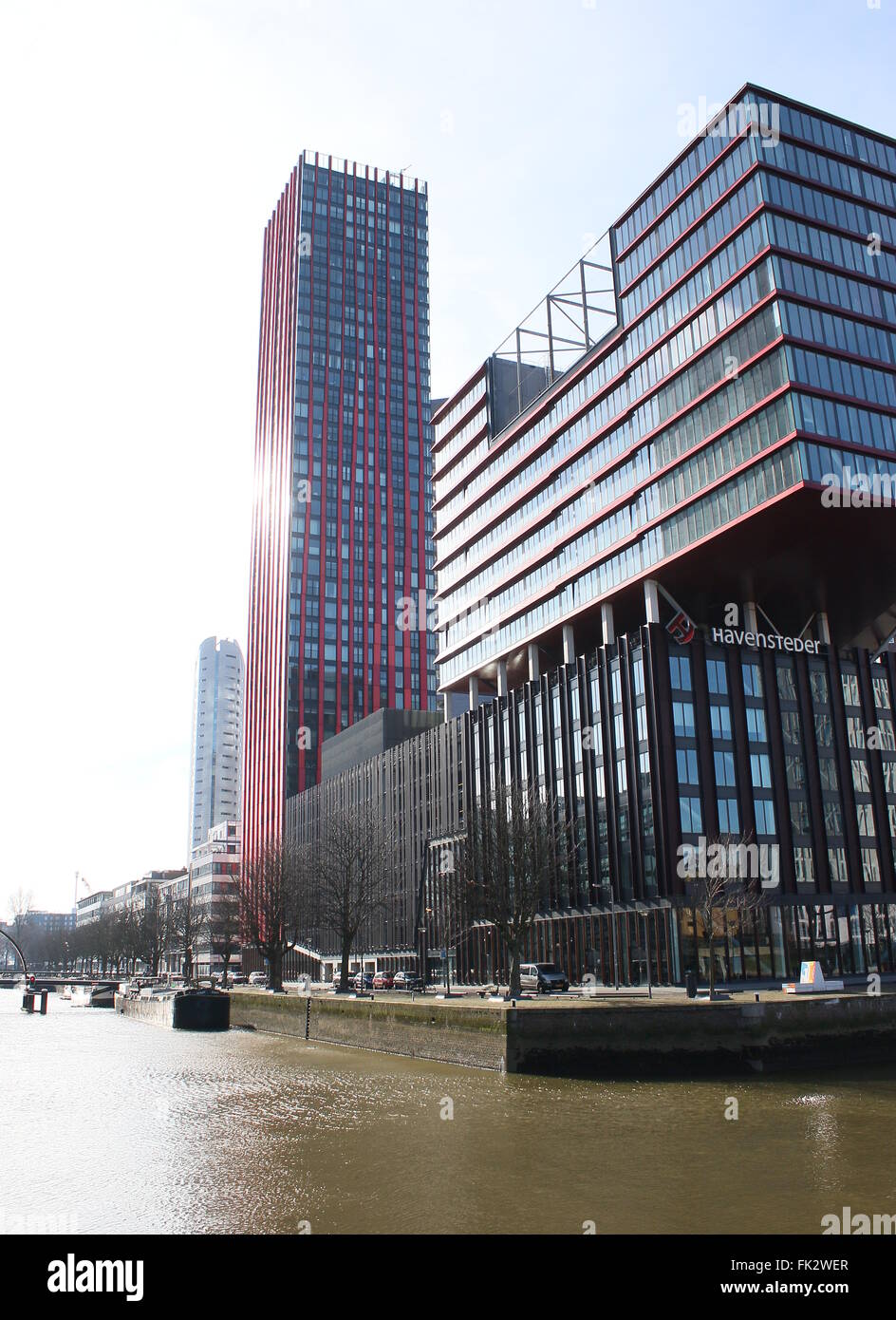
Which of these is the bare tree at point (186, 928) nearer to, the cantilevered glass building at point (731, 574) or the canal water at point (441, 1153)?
the cantilevered glass building at point (731, 574)

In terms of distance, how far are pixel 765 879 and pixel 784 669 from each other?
15497mm

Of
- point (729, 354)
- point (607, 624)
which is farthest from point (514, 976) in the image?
point (729, 354)

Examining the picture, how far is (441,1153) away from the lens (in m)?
25.8

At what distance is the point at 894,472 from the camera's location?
64375mm

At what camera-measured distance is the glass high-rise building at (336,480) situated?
159375 mm

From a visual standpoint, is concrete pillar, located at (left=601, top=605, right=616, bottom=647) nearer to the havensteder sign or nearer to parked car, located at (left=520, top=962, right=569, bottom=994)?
the havensteder sign

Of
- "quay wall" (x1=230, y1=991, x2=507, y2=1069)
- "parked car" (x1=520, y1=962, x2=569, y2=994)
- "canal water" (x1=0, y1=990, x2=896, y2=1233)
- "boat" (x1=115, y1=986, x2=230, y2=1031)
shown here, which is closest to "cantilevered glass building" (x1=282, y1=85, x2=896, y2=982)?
"parked car" (x1=520, y1=962, x2=569, y2=994)

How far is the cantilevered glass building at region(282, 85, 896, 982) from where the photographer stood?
64.5 meters

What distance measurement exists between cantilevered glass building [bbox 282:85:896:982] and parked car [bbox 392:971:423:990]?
5990 millimetres

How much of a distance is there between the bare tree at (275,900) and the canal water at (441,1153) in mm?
46894

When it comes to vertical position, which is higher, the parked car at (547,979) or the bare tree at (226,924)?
the bare tree at (226,924)

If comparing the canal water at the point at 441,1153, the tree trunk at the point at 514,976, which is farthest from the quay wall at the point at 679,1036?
the tree trunk at the point at 514,976

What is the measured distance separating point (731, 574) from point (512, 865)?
26698 millimetres

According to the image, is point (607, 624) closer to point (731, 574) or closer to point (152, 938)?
point (731, 574)
